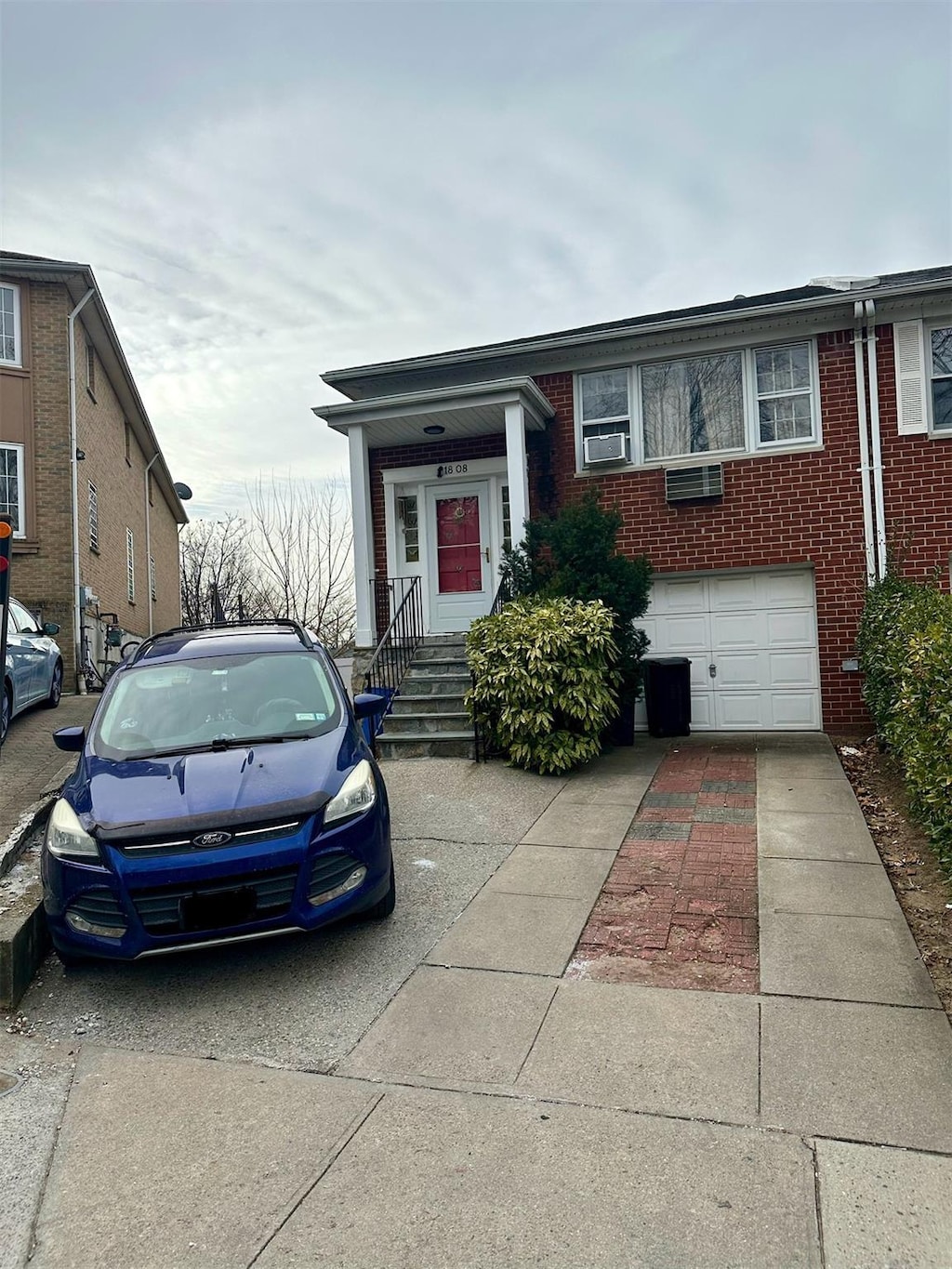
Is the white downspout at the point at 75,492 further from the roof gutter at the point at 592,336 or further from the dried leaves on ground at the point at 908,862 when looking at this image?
the dried leaves on ground at the point at 908,862

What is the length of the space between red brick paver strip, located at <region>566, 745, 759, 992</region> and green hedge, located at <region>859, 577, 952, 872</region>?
3.59 feet

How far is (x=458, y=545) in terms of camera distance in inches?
495

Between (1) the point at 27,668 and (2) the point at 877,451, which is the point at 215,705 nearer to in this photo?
(1) the point at 27,668

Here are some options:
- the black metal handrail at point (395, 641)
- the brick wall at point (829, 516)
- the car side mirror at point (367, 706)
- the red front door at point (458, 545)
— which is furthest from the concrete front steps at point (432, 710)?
the car side mirror at point (367, 706)

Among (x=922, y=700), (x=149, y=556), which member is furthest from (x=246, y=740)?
(x=149, y=556)

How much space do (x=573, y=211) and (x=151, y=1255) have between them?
11.9 metres

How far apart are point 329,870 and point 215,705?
64.3 inches

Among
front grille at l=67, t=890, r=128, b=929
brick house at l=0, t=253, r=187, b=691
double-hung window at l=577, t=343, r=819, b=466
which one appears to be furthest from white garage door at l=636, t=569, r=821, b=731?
brick house at l=0, t=253, r=187, b=691

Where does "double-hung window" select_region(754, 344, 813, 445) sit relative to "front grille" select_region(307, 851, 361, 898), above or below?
above

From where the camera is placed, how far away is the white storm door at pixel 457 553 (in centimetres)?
1244

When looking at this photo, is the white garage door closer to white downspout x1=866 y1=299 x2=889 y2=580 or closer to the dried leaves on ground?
white downspout x1=866 y1=299 x2=889 y2=580

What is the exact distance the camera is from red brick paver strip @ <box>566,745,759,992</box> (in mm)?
4363

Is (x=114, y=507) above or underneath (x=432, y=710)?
above

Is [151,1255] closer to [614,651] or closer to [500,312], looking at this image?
[614,651]
